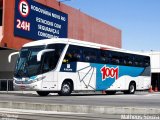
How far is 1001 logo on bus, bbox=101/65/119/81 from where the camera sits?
27403mm

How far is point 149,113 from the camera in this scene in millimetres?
11625

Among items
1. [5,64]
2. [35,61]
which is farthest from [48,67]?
[5,64]

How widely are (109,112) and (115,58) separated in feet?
54.2

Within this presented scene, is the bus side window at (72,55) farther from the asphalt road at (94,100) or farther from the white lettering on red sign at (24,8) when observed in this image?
the white lettering on red sign at (24,8)

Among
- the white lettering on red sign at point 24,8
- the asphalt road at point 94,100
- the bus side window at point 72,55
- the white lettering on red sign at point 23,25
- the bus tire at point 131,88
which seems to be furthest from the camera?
the white lettering on red sign at point 24,8

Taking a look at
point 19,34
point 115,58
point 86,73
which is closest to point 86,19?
point 19,34

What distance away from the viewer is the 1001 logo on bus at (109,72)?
89.9 ft

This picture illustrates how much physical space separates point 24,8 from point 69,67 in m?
13.9

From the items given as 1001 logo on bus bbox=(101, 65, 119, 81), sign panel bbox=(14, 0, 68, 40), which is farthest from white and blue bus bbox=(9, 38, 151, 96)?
sign panel bbox=(14, 0, 68, 40)

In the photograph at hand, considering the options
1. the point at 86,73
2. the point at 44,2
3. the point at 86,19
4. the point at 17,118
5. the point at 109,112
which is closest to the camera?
the point at 17,118

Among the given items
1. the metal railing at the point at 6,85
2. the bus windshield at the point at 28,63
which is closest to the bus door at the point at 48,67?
the bus windshield at the point at 28,63

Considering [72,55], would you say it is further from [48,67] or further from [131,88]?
[131,88]

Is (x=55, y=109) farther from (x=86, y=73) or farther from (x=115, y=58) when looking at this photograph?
(x=115, y=58)

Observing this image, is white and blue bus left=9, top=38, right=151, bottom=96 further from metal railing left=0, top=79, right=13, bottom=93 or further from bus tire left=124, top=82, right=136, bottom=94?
metal railing left=0, top=79, right=13, bottom=93
